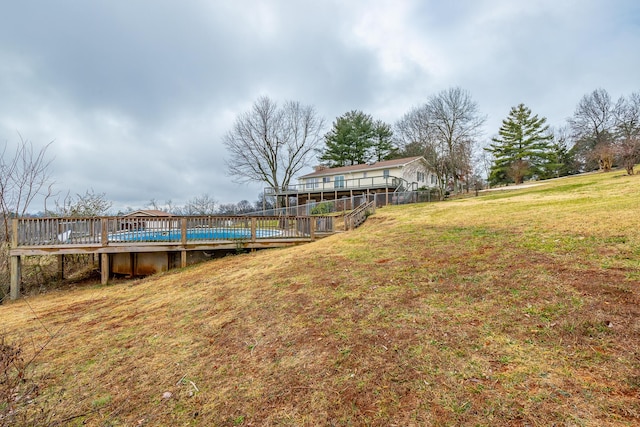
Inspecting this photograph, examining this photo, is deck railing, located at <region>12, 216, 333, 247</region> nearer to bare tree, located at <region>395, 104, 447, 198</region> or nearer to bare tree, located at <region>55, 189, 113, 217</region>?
bare tree, located at <region>55, 189, 113, 217</region>

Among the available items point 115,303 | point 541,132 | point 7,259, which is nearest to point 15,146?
point 7,259

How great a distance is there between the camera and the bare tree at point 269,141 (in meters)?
31.0

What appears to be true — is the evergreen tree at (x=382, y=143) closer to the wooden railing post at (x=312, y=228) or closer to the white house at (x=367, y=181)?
the white house at (x=367, y=181)

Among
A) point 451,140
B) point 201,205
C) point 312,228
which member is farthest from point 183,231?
point 451,140

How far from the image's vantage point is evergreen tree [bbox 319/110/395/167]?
40906 mm

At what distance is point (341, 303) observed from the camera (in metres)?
4.49

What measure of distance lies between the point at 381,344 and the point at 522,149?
42.4 m

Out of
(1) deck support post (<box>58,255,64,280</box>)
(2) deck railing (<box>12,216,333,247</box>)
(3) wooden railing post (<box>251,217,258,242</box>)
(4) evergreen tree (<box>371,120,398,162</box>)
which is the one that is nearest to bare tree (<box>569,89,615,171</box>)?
(4) evergreen tree (<box>371,120,398,162</box>)

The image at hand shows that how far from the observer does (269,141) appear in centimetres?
3125

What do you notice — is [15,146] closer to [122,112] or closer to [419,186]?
[122,112]

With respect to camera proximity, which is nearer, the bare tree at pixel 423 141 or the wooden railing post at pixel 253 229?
the wooden railing post at pixel 253 229

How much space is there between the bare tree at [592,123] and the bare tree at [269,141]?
34018mm

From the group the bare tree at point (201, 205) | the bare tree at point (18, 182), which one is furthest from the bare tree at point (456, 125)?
the bare tree at point (18, 182)

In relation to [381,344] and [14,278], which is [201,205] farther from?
[381,344]
